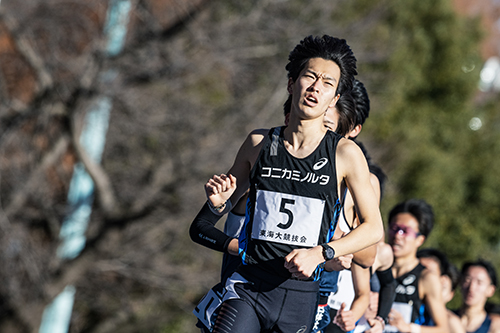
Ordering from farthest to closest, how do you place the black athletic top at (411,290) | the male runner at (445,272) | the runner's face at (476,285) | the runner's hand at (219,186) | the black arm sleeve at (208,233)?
the runner's face at (476,285), the male runner at (445,272), the black athletic top at (411,290), the black arm sleeve at (208,233), the runner's hand at (219,186)

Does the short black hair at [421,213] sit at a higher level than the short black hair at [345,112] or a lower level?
lower

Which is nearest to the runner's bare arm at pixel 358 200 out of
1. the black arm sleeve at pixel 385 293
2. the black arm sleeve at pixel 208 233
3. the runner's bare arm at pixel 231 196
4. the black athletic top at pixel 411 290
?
the runner's bare arm at pixel 231 196

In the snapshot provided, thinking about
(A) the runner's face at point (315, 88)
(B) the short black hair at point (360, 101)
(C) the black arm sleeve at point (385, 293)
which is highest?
(B) the short black hair at point (360, 101)

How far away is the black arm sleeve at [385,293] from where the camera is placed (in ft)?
12.8

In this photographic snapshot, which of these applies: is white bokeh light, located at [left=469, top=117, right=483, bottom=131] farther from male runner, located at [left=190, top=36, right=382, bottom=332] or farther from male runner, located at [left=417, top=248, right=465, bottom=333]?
male runner, located at [left=190, top=36, right=382, bottom=332]

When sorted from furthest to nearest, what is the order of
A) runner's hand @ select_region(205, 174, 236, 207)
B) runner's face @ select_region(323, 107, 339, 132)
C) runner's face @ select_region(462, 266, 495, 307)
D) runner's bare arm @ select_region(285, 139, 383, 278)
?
runner's face @ select_region(462, 266, 495, 307), runner's face @ select_region(323, 107, 339, 132), runner's hand @ select_region(205, 174, 236, 207), runner's bare arm @ select_region(285, 139, 383, 278)

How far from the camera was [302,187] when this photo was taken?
2.67 meters

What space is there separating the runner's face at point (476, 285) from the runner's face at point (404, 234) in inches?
59.5

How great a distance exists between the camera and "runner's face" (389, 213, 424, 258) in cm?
459

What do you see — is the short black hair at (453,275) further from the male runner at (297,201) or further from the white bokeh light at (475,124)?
the white bokeh light at (475,124)

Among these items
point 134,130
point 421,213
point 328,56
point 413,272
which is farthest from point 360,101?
point 134,130

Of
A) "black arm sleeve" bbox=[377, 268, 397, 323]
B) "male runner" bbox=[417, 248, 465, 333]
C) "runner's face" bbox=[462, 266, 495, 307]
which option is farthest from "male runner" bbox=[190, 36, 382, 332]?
"runner's face" bbox=[462, 266, 495, 307]

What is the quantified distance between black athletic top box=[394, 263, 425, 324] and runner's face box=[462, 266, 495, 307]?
1316 millimetres

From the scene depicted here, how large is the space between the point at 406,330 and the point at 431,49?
2065 cm
